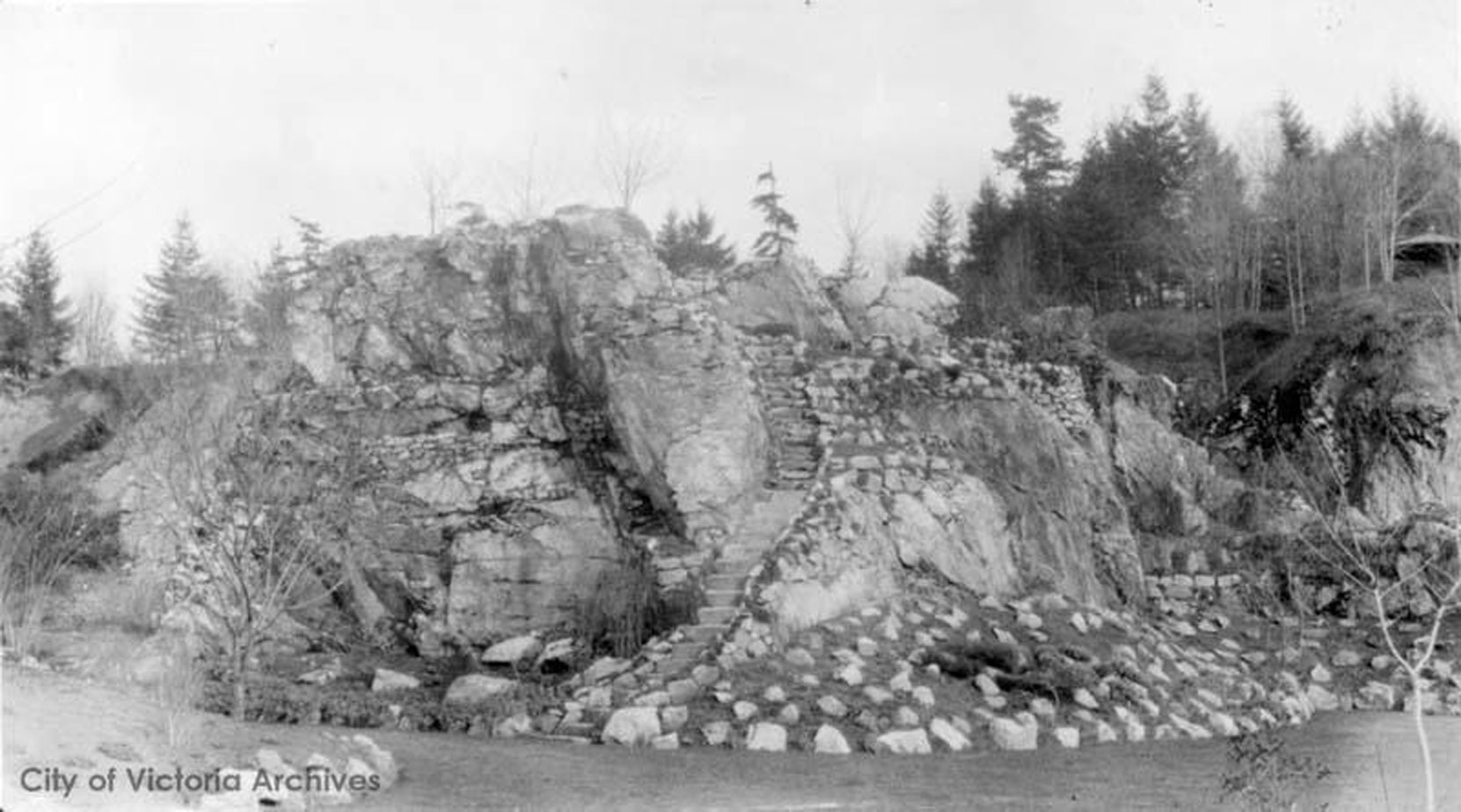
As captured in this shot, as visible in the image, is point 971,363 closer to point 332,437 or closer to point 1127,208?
point 332,437

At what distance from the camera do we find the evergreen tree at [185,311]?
24.7 metres

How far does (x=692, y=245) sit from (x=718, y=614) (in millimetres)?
28634

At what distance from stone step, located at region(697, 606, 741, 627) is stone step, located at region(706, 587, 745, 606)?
12cm

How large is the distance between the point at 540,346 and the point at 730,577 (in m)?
6.74

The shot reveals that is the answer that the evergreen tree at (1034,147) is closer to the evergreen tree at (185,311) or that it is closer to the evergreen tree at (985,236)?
the evergreen tree at (985,236)

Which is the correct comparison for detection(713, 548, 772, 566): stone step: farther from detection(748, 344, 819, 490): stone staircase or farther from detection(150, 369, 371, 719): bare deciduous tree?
detection(150, 369, 371, 719): bare deciduous tree

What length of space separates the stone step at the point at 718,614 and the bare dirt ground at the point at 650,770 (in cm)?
265

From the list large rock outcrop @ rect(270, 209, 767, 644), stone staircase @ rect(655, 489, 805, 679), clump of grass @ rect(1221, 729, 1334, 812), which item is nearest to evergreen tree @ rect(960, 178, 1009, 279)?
large rock outcrop @ rect(270, 209, 767, 644)

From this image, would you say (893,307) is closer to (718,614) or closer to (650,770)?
(718,614)

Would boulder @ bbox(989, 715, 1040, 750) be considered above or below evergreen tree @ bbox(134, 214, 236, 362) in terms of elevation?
below

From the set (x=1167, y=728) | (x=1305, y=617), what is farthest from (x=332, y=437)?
(x=1305, y=617)

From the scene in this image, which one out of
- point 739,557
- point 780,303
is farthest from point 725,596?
point 780,303

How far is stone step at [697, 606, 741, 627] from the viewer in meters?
14.9

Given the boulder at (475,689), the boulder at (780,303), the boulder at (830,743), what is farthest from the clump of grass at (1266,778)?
the boulder at (780,303)
